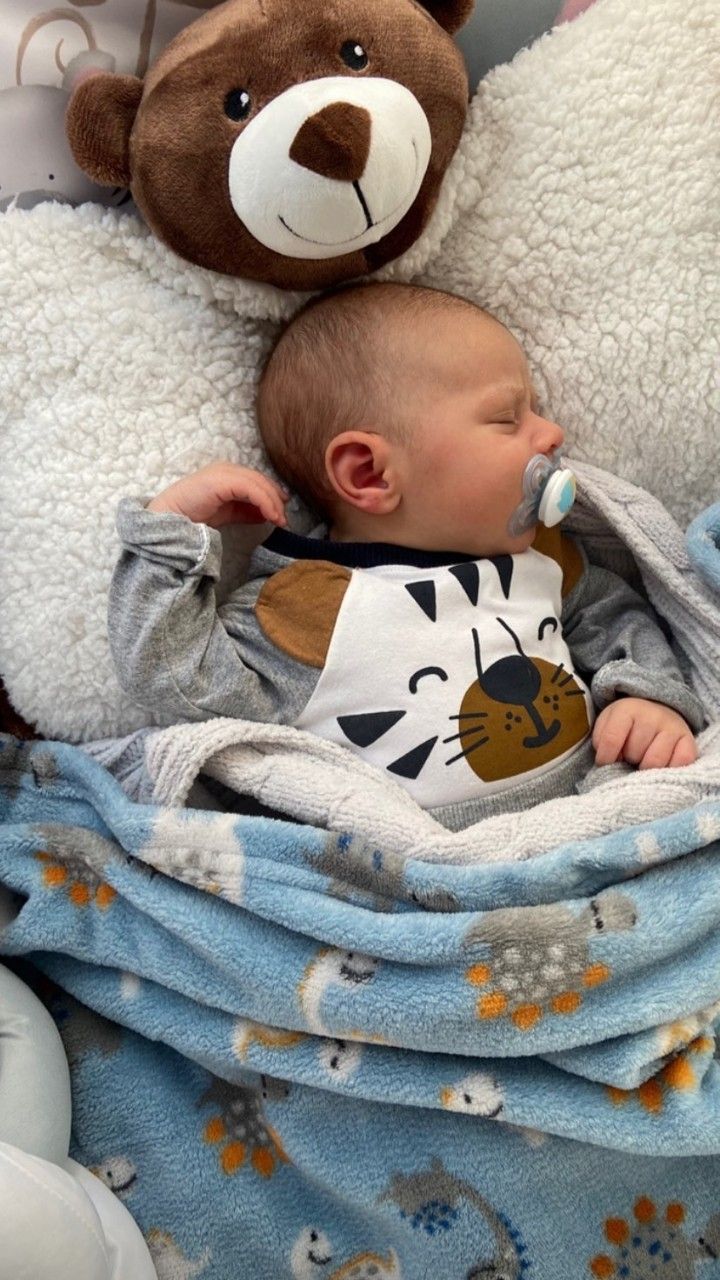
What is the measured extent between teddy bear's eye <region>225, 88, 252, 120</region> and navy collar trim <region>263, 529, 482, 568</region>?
36 cm

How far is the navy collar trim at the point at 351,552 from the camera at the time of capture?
106 centimetres

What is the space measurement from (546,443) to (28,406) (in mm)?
486

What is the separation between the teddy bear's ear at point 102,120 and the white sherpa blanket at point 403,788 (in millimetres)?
491

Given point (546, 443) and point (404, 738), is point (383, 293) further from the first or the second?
point (404, 738)

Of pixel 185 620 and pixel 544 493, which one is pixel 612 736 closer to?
pixel 544 493

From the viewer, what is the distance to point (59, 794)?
101 centimetres

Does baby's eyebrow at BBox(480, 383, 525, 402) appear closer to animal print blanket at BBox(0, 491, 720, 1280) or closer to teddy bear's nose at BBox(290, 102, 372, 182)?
teddy bear's nose at BBox(290, 102, 372, 182)

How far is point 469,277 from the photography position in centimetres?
108

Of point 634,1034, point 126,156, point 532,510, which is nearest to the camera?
point 634,1034

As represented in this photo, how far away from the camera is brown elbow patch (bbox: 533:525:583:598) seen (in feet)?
3.71

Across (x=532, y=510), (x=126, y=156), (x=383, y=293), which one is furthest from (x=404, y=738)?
(x=126, y=156)

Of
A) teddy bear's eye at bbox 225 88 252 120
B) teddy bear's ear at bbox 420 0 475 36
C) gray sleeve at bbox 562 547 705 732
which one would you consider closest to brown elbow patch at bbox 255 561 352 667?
gray sleeve at bbox 562 547 705 732

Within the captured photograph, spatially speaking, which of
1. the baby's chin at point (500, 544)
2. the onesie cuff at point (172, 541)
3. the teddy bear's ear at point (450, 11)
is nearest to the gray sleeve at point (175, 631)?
the onesie cuff at point (172, 541)

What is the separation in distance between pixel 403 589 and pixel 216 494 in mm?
194
